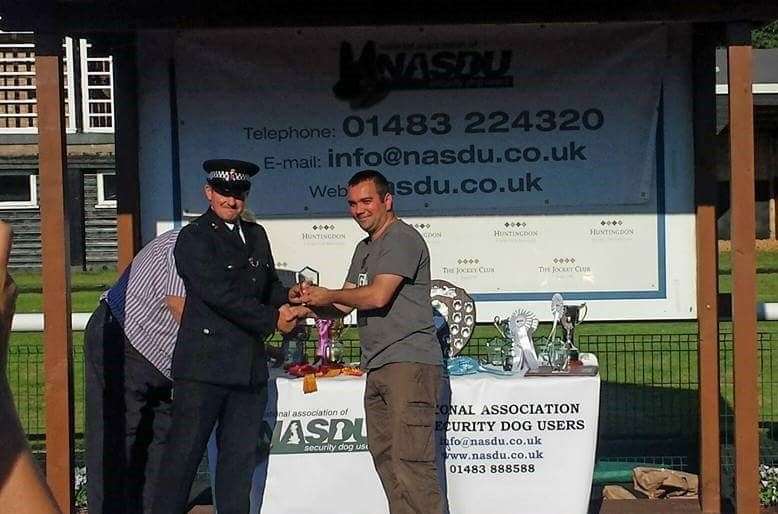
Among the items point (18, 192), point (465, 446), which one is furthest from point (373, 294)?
point (18, 192)

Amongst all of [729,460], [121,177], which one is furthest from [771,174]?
[121,177]

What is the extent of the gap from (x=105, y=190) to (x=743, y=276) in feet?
70.3

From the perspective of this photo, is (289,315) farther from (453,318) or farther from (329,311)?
(453,318)

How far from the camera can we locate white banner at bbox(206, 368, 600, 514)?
19.9 ft

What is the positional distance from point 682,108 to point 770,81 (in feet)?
51.3

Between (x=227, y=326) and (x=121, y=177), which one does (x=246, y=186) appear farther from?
(x=121, y=177)

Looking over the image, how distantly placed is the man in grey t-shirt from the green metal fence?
178cm

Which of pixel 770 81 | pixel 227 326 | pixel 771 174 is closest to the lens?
pixel 227 326

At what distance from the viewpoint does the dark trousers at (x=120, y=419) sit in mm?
5762

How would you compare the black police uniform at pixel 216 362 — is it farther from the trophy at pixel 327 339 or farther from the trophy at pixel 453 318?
the trophy at pixel 453 318

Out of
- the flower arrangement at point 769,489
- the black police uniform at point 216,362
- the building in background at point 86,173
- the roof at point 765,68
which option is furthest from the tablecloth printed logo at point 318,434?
the building in background at point 86,173

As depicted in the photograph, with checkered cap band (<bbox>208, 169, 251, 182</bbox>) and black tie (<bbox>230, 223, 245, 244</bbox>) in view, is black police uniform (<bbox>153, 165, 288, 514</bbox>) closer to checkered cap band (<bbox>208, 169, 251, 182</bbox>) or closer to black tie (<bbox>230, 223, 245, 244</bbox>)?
black tie (<bbox>230, 223, 245, 244</bbox>)

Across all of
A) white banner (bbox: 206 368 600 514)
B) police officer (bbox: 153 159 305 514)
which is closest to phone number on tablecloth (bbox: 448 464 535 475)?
white banner (bbox: 206 368 600 514)

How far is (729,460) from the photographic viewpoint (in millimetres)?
7621
